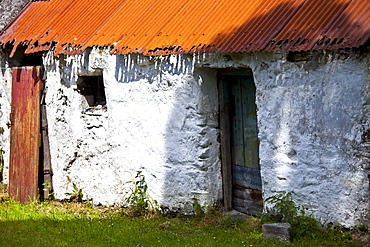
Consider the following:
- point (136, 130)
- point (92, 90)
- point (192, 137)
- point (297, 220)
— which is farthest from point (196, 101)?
point (92, 90)

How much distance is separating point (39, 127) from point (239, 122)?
3158 mm

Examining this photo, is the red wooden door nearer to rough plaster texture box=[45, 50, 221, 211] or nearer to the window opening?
rough plaster texture box=[45, 50, 221, 211]

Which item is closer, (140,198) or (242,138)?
(242,138)

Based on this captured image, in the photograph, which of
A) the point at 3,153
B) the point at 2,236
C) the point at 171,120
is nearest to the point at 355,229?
the point at 171,120

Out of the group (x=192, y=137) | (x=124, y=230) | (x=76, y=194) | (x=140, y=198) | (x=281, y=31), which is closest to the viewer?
(x=281, y=31)

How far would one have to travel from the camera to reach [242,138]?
7.21 m

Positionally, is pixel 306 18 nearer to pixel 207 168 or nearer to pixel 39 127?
pixel 207 168

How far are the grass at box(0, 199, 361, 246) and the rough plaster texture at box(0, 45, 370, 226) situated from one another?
0.27 meters

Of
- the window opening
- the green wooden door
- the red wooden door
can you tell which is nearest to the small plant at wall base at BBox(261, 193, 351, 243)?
the green wooden door

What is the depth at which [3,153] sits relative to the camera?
950 cm

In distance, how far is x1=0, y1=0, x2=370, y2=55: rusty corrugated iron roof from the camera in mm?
5672

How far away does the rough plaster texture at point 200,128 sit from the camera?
18.5 ft

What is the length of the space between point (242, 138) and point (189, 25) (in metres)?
1.53

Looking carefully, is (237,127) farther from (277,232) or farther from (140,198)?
(277,232)
